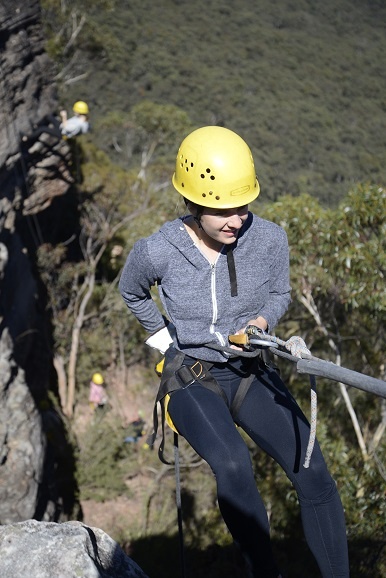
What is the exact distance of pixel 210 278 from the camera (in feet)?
8.92

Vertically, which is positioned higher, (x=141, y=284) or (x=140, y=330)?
(x=141, y=284)

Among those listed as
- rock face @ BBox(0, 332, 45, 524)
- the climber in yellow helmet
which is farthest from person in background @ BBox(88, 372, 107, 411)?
the climber in yellow helmet

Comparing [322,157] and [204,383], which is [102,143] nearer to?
[322,157]

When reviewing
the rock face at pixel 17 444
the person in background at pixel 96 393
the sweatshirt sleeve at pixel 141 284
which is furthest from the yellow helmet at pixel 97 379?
the sweatshirt sleeve at pixel 141 284

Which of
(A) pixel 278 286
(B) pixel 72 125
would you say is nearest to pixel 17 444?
(B) pixel 72 125

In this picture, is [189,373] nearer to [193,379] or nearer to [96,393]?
[193,379]

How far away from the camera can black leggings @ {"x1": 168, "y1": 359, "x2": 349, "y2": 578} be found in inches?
95.7

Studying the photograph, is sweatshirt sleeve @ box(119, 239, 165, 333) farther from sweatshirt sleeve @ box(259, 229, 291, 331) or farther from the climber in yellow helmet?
sweatshirt sleeve @ box(259, 229, 291, 331)

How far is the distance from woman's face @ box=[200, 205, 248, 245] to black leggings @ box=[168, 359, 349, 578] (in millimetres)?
698

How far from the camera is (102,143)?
96.9ft

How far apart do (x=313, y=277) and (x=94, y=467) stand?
5342 millimetres

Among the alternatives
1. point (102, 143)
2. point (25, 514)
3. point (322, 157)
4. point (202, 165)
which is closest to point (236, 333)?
point (202, 165)

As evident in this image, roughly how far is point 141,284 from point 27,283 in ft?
28.3

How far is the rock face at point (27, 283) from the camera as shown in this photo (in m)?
8.04
